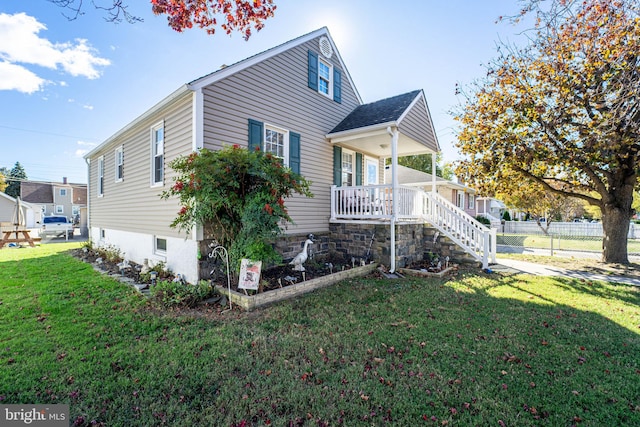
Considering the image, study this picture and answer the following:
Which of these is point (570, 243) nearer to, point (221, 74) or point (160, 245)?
point (221, 74)

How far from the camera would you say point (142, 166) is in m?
7.88

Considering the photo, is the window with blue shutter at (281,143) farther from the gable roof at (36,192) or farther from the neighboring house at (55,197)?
the gable roof at (36,192)

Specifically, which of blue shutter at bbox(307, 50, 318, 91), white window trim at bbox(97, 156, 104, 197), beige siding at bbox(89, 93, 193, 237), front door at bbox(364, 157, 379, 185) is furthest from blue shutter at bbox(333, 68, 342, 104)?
white window trim at bbox(97, 156, 104, 197)

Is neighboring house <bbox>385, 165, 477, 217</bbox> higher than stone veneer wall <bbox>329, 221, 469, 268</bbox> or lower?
higher

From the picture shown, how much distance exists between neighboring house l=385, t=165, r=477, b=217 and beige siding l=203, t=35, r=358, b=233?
8479 mm

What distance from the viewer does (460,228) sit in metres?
8.62

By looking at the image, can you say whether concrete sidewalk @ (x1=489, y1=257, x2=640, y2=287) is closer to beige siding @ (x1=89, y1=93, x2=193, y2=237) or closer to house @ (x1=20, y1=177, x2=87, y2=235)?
beige siding @ (x1=89, y1=93, x2=193, y2=237)

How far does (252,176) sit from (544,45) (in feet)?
28.5

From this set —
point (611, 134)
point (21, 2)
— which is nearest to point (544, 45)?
point (611, 134)

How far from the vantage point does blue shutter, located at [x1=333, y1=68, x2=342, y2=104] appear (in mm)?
9508

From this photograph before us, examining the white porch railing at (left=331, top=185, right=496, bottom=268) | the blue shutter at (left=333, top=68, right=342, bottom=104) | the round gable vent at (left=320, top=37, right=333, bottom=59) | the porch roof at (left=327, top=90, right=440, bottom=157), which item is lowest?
the white porch railing at (left=331, top=185, right=496, bottom=268)

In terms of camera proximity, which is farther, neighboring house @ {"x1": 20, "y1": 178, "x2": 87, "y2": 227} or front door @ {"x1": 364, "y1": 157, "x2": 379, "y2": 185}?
neighboring house @ {"x1": 20, "y1": 178, "x2": 87, "y2": 227}

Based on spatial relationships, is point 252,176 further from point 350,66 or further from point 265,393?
point 350,66

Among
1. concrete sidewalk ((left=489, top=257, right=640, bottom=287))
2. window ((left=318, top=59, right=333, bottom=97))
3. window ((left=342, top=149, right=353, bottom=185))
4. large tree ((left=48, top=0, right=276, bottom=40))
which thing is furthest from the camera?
window ((left=342, top=149, right=353, bottom=185))
